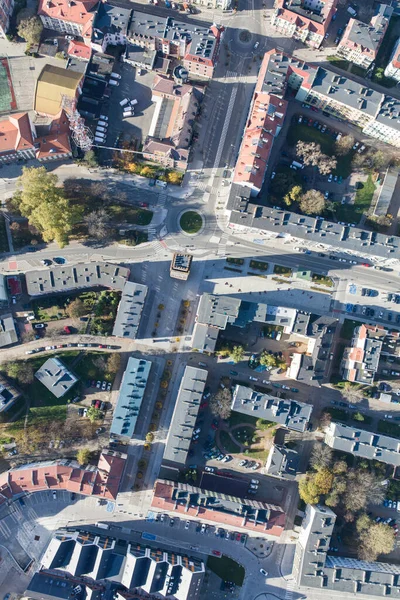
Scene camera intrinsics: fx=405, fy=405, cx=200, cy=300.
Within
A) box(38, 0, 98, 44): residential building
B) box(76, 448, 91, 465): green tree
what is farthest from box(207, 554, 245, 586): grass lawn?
box(38, 0, 98, 44): residential building

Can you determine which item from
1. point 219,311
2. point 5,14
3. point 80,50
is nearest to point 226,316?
point 219,311

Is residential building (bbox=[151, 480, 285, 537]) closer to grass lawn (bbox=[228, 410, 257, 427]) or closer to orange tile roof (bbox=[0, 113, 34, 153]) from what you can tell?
grass lawn (bbox=[228, 410, 257, 427])

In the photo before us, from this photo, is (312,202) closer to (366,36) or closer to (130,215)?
(366,36)

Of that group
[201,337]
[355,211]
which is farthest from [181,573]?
[355,211]

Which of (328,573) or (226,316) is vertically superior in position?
(226,316)

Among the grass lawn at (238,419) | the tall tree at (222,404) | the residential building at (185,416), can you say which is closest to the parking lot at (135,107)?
the residential building at (185,416)

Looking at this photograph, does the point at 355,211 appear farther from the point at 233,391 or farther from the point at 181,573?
the point at 181,573

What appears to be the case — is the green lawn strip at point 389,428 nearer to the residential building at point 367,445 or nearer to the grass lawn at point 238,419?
the residential building at point 367,445
